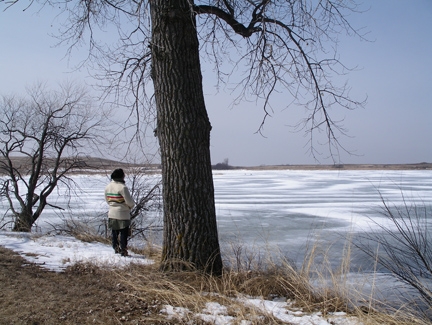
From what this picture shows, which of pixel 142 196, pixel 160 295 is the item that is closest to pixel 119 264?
pixel 160 295

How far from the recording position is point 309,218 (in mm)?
11297

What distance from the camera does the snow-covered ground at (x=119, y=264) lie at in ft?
10.5

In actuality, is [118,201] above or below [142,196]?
above

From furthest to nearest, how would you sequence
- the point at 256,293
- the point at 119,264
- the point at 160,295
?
the point at 119,264 → the point at 256,293 → the point at 160,295

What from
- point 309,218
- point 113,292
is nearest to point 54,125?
point 309,218

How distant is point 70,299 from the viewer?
3.43 meters

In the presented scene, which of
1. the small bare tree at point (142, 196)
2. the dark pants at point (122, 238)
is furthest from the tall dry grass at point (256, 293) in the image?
Result: the small bare tree at point (142, 196)

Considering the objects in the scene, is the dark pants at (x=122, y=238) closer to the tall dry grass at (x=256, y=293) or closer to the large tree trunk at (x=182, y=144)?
the tall dry grass at (x=256, y=293)

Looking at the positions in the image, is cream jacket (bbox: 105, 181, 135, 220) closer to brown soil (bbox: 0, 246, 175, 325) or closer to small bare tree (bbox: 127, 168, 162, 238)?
brown soil (bbox: 0, 246, 175, 325)

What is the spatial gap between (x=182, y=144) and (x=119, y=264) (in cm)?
194

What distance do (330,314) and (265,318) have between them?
72 centimetres

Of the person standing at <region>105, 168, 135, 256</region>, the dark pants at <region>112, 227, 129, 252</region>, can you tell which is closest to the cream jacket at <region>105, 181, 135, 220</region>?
the person standing at <region>105, 168, 135, 256</region>

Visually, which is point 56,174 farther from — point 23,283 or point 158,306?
point 158,306

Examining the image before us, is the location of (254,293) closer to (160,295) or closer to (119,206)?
(160,295)
